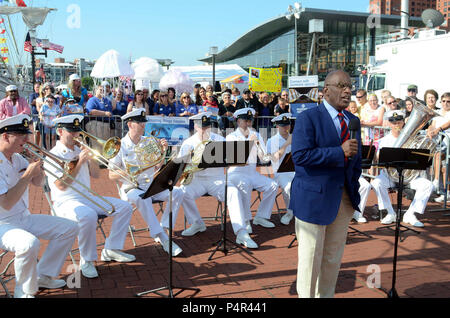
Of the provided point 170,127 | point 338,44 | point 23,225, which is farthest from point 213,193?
point 338,44

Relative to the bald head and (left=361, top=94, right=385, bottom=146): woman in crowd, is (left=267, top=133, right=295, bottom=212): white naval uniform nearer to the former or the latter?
(left=361, top=94, right=385, bottom=146): woman in crowd

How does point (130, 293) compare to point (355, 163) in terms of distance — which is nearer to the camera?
point (355, 163)

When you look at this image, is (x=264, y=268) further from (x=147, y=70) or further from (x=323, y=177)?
(x=147, y=70)

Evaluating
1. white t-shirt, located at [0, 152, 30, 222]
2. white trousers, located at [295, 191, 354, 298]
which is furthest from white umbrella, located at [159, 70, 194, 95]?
white trousers, located at [295, 191, 354, 298]

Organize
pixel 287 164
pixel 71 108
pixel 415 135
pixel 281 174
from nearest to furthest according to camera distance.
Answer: pixel 287 164, pixel 415 135, pixel 281 174, pixel 71 108

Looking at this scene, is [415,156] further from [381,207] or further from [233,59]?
[233,59]

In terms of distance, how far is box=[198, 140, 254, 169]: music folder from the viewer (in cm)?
445

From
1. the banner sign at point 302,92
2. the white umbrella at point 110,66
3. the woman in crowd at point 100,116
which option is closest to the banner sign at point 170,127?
the woman in crowd at point 100,116

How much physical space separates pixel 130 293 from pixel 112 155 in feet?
5.76

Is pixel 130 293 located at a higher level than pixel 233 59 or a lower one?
lower

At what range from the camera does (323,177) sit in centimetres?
299

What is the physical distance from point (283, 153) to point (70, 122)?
10.8 ft
